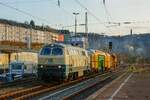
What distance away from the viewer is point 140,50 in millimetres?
184375

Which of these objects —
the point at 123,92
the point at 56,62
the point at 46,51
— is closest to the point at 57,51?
the point at 46,51

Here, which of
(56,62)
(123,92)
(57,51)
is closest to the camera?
(123,92)

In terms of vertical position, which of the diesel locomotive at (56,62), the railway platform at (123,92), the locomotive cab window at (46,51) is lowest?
the railway platform at (123,92)

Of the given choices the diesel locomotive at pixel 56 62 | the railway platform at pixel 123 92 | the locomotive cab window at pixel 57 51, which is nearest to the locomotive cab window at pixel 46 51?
the diesel locomotive at pixel 56 62

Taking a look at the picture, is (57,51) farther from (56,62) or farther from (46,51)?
(56,62)

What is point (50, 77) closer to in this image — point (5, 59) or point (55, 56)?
point (55, 56)

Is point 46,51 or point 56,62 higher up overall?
point 46,51

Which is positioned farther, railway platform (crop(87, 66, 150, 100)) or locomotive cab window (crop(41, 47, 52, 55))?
locomotive cab window (crop(41, 47, 52, 55))

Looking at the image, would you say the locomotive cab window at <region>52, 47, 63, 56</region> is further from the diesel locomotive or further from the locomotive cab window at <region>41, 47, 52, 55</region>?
the locomotive cab window at <region>41, 47, 52, 55</region>

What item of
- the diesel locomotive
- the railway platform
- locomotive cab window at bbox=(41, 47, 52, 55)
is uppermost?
locomotive cab window at bbox=(41, 47, 52, 55)

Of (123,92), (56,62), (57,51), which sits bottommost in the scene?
(123,92)

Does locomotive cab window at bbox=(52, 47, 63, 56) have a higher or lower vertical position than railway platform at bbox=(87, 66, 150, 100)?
higher

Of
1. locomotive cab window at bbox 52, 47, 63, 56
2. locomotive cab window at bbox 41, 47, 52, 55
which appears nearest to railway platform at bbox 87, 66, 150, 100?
locomotive cab window at bbox 52, 47, 63, 56

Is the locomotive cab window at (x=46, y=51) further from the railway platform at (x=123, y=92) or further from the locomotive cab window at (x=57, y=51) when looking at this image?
the railway platform at (x=123, y=92)
